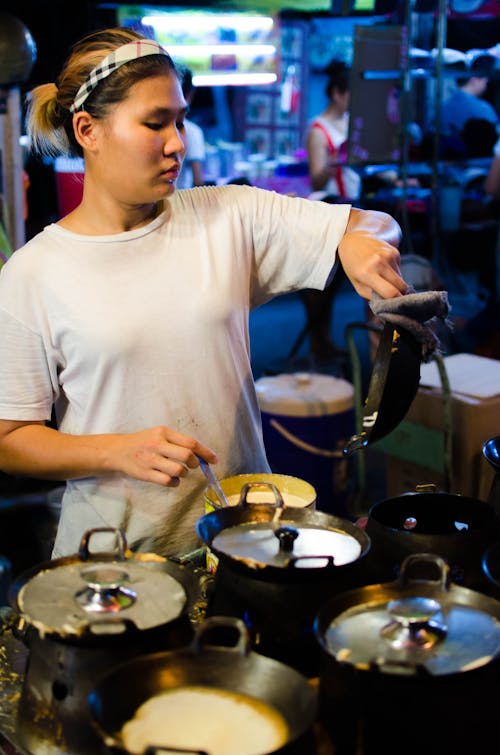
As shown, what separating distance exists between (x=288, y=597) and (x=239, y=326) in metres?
0.79

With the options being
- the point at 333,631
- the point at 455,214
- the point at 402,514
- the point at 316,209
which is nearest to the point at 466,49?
the point at 455,214

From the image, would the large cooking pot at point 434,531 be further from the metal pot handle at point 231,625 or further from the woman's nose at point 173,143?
the woman's nose at point 173,143

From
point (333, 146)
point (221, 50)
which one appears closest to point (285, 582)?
point (333, 146)

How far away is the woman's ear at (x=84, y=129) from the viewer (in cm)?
193

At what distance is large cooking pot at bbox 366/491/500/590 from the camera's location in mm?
1552

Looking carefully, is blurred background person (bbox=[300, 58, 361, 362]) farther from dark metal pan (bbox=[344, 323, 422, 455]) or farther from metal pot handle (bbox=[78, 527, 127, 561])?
metal pot handle (bbox=[78, 527, 127, 561])

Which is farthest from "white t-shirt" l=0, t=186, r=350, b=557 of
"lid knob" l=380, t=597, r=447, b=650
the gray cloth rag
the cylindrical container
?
the cylindrical container

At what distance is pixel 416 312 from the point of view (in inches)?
63.7

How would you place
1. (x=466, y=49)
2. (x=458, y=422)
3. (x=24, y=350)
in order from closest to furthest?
(x=24, y=350)
(x=458, y=422)
(x=466, y=49)

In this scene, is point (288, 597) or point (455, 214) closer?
point (288, 597)

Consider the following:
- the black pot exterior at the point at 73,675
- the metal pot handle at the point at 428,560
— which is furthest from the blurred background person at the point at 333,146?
the black pot exterior at the point at 73,675

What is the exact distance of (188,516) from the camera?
206 centimetres

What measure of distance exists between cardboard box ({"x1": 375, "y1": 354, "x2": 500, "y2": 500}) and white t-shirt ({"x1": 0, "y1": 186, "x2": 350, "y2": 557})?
1.87 metres

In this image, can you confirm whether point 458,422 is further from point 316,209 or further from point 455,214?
point 455,214
